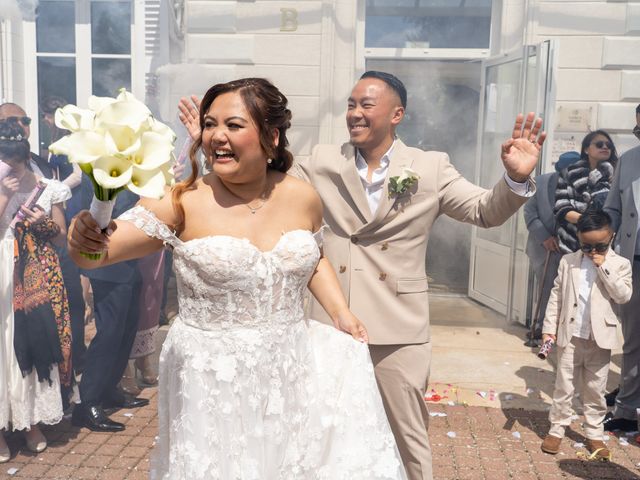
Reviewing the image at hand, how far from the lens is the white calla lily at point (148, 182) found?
1880 mm

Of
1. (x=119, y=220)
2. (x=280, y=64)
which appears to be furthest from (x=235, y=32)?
(x=119, y=220)

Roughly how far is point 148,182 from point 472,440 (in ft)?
12.0

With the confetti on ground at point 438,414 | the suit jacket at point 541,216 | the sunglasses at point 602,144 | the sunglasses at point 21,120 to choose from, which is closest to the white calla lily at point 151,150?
the sunglasses at point 21,120

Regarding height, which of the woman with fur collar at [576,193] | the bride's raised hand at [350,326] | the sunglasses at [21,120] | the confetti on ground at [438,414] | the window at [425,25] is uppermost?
the window at [425,25]

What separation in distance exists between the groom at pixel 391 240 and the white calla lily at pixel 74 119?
6.08 feet

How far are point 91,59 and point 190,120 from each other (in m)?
4.28

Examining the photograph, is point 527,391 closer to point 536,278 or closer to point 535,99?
point 536,278

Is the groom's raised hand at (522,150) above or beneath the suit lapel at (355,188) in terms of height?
above

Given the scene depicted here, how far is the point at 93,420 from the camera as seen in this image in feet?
15.9

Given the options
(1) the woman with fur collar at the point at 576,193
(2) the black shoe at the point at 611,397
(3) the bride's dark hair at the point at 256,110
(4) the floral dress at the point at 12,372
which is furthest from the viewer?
(1) the woman with fur collar at the point at 576,193

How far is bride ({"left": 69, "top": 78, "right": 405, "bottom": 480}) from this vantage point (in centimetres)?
258

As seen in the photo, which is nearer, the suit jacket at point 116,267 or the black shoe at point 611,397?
the suit jacket at point 116,267

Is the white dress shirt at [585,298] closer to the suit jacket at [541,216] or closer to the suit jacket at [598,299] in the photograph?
the suit jacket at [598,299]

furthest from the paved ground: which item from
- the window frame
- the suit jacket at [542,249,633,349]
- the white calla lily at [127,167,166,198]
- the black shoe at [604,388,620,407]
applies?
the white calla lily at [127,167,166,198]
